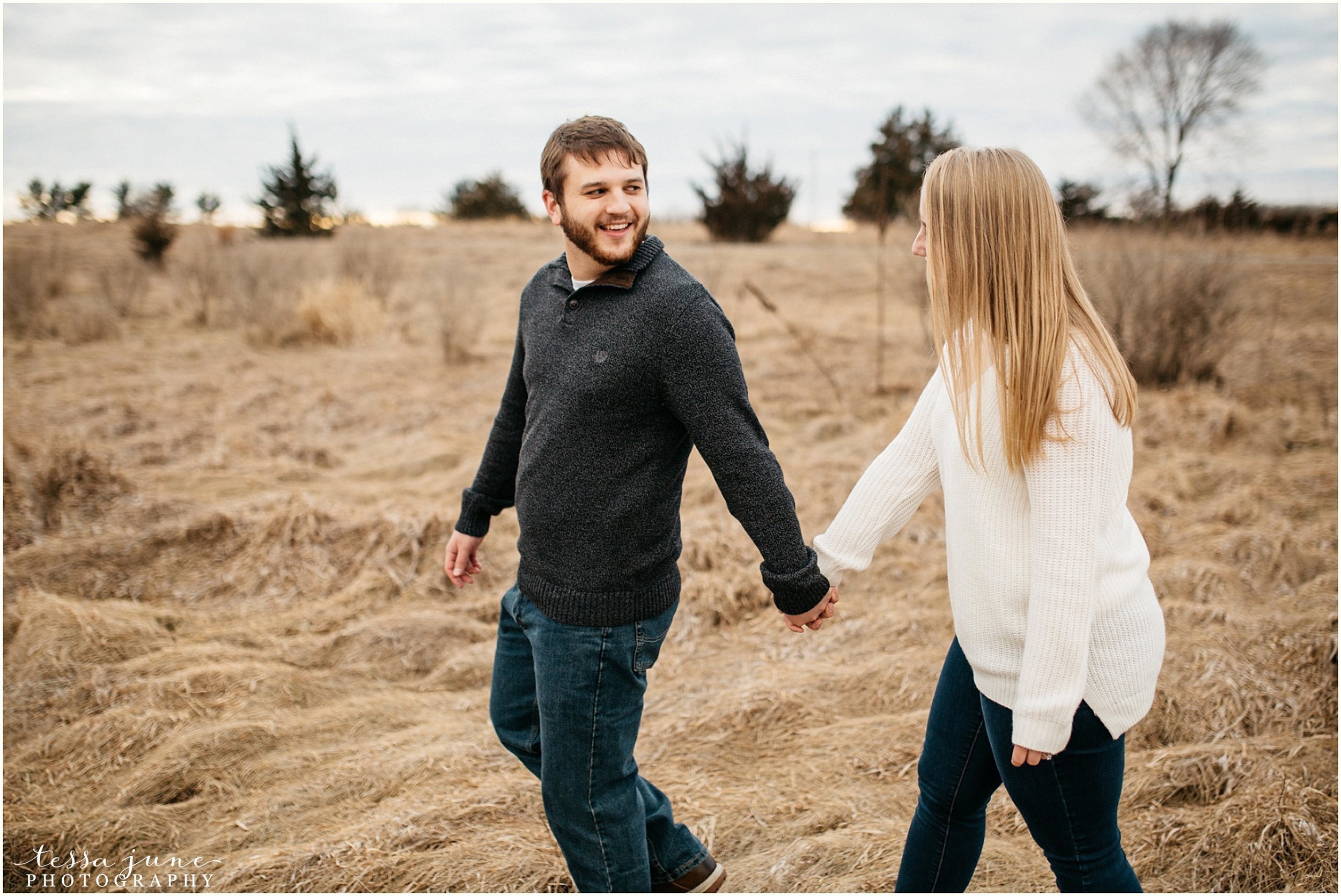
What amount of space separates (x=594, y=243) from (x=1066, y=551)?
1.02m

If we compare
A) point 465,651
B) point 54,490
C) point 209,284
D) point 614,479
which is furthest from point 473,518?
point 209,284

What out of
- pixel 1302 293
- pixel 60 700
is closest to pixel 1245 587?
pixel 60 700

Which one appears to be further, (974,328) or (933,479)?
(933,479)

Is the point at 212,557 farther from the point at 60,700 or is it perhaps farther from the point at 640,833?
the point at 640,833

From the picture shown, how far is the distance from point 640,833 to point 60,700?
257 centimetres

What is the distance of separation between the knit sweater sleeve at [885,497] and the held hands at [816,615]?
2.2 inches

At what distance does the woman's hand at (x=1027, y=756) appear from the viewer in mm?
1375

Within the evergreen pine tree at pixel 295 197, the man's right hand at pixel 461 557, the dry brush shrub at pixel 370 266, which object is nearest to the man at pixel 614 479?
the man's right hand at pixel 461 557

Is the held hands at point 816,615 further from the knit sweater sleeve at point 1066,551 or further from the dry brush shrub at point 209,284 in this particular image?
the dry brush shrub at point 209,284

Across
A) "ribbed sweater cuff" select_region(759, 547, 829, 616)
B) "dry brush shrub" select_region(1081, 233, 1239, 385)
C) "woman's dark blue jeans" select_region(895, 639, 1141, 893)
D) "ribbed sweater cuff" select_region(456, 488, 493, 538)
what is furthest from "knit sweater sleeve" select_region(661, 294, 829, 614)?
"dry brush shrub" select_region(1081, 233, 1239, 385)

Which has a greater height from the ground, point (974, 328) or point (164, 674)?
point (974, 328)

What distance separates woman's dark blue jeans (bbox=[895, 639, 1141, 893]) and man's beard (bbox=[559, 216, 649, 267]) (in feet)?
3.30

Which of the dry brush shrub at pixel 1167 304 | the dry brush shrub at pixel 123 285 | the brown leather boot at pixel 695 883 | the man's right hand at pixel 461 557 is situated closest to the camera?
the brown leather boot at pixel 695 883

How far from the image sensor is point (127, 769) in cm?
275
